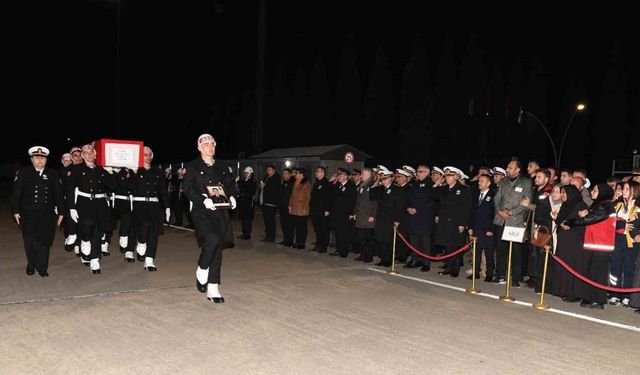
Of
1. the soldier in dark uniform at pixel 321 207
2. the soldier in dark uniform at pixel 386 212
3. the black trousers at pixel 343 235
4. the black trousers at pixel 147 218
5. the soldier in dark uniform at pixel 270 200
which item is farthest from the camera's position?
the soldier in dark uniform at pixel 270 200

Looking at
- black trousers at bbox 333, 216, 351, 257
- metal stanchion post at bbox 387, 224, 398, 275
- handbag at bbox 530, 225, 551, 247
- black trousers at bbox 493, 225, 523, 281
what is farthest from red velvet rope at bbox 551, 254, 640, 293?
black trousers at bbox 333, 216, 351, 257

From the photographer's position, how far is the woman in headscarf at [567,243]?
800 cm

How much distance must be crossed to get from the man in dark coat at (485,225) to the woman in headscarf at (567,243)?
4.31 ft

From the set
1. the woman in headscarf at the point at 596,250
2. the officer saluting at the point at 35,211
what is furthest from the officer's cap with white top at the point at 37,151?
the woman in headscarf at the point at 596,250

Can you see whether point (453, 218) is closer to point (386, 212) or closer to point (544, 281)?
point (386, 212)

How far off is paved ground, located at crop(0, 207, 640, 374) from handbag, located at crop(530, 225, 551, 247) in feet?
2.82

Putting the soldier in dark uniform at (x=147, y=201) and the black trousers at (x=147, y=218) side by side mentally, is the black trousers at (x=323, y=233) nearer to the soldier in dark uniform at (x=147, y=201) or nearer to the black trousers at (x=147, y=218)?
the soldier in dark uniform at (x=147, y=201)

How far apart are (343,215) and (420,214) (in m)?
2.08

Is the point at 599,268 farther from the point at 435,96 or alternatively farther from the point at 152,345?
the point at 435,96

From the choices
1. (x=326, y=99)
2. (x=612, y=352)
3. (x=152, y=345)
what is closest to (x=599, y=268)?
(x=612, y=352)

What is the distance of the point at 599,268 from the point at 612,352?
2451 mm

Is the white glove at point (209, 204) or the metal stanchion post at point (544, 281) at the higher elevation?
the white glove at point (209, 204)

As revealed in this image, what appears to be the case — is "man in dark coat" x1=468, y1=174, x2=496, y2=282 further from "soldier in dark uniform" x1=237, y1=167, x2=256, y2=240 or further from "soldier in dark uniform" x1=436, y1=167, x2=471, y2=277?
"soldier in dark uniform" x1=237, y1=167, x2=256, y2=240

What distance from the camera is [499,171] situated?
1027 centimetres
